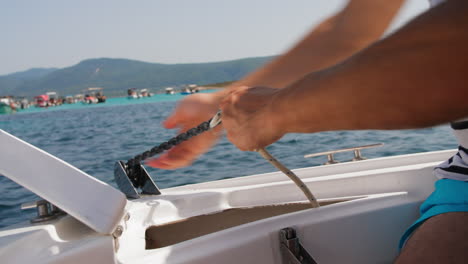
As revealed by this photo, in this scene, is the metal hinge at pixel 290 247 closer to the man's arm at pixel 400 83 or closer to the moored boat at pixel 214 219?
the moored boat at pixel 214 219

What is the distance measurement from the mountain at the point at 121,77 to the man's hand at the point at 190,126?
211ft

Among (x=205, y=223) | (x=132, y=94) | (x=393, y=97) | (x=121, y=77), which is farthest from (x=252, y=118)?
(x=121, y=77)

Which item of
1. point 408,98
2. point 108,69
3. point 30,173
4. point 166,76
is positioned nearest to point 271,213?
point 30,173

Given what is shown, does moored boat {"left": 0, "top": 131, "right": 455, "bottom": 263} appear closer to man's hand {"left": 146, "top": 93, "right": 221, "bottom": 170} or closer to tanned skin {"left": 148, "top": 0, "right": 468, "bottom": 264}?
man's hand {"left": 146, "top": 93, "right": 221, "bottom": 170}

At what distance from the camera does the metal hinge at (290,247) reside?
0.79m

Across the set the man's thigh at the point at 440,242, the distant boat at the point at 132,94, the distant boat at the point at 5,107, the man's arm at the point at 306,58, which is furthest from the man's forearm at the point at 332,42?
the distant boat at the point at 132,94

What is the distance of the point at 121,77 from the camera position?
280ft

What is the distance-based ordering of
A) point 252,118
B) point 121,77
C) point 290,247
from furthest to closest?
point 121,77 < point 290,247 < point 252,118

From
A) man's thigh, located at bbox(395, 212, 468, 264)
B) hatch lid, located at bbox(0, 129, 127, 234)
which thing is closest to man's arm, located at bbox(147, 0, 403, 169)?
hatch lid, located at bbox(0, 129, 127, 234)

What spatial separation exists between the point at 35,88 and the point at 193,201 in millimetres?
98203

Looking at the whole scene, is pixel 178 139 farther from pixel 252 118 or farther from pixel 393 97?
pixel 393 97

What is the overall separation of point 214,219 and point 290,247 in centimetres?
32

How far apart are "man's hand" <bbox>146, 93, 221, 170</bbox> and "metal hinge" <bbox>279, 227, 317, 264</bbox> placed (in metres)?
0.23

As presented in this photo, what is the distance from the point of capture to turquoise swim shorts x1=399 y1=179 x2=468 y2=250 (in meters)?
0.64
